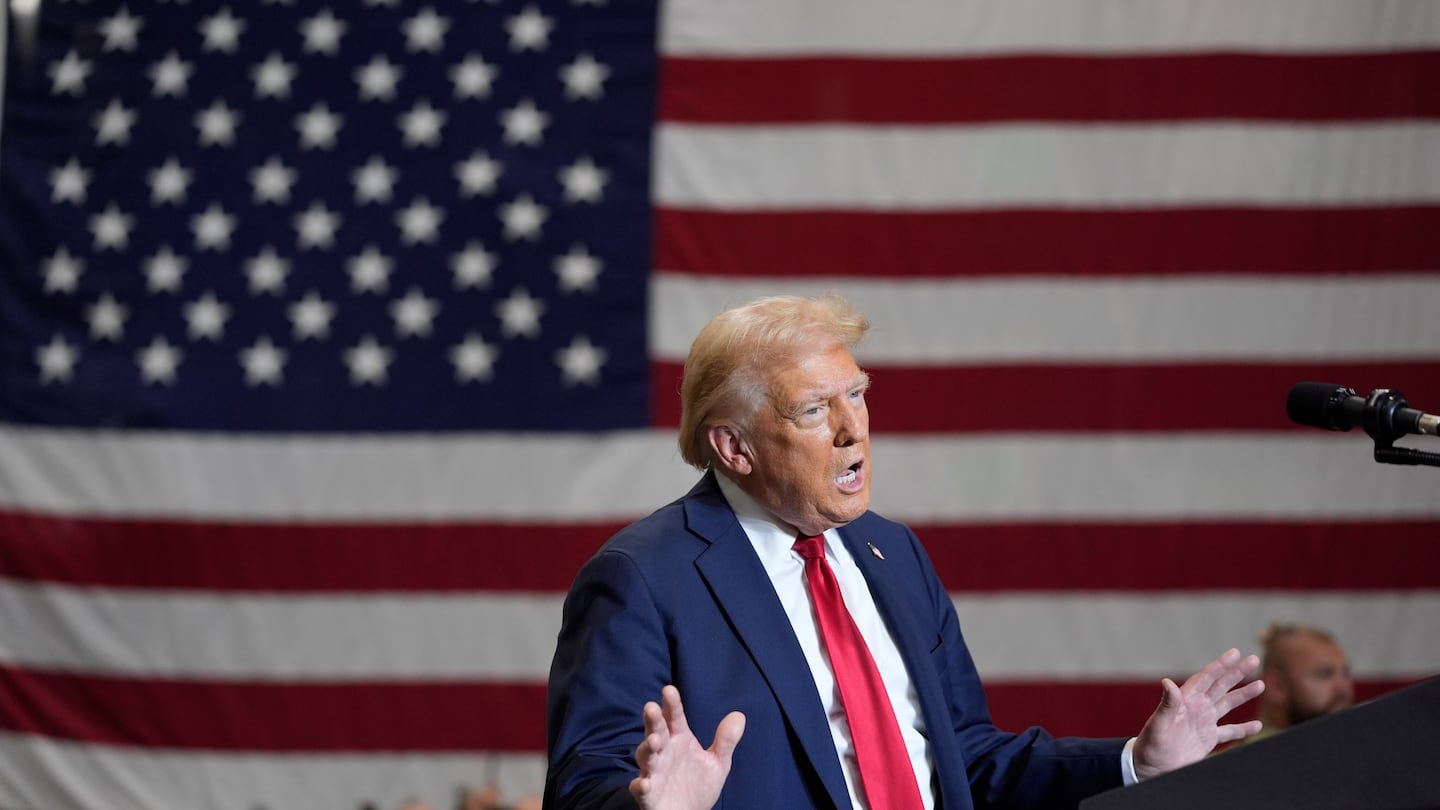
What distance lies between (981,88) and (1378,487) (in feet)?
5.64

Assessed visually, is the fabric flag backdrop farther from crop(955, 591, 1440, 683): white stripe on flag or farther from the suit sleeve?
the suit sleeve

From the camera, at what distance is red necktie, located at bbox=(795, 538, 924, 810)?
2020 millimetres

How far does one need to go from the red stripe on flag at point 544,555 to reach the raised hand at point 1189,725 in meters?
2.31

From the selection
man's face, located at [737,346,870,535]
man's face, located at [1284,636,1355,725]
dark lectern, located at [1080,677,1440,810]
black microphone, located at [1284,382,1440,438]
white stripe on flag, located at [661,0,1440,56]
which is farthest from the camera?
white stripe on flag, located at [661,0,1440,56]

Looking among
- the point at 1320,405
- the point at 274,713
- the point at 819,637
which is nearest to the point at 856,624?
the point at 819,637

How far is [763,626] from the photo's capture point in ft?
6.70

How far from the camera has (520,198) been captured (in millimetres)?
4512

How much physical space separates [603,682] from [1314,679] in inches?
106

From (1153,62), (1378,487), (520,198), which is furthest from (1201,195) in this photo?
(520,198)

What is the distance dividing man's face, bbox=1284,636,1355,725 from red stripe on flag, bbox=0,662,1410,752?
1.59 feet

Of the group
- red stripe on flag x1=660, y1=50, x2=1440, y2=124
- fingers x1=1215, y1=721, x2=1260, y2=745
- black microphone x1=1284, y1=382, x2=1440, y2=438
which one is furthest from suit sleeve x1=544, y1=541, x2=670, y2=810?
red stripe on flag x1=660, y1=50, x2=1440, y2=124

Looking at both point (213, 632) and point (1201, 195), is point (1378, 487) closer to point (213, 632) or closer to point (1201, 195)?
point (1201, 195)

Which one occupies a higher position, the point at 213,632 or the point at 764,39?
the point at 764,39

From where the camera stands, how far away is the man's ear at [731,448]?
2.16 metres
